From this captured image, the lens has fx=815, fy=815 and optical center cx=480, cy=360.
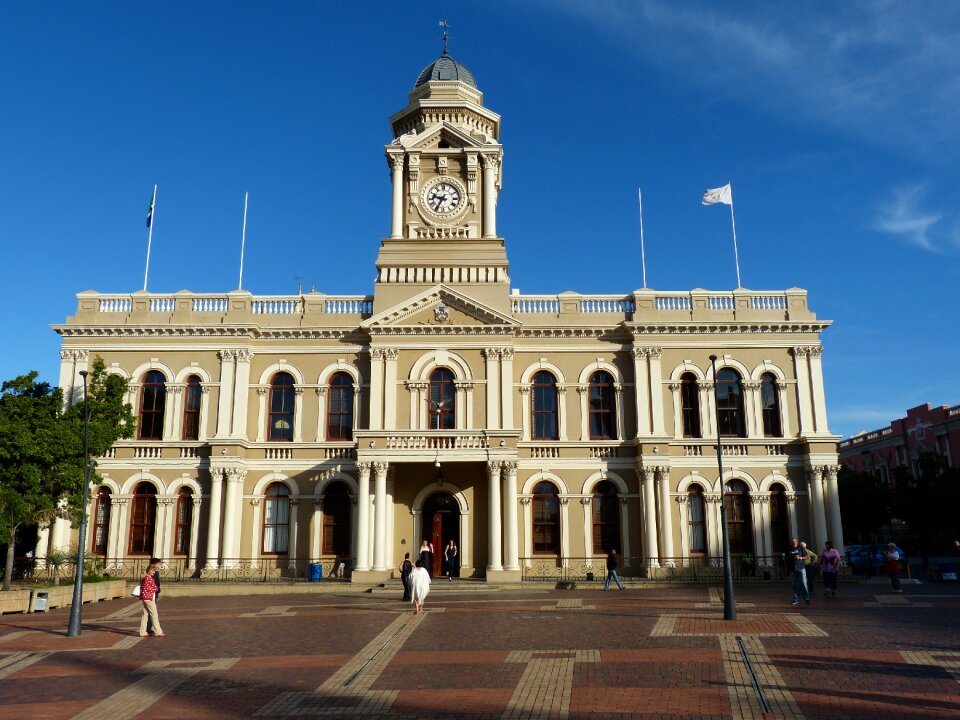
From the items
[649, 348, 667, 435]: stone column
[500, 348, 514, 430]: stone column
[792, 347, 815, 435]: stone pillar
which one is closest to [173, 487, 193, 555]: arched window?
[500, 348, 514, 430]: stone column

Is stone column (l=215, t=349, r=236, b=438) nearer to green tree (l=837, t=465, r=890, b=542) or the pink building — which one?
green tree (l=837, t=465, r=890, b=542)

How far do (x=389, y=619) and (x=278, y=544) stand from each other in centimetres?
1367

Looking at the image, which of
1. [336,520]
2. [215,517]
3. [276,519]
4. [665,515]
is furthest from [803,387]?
[215,517]

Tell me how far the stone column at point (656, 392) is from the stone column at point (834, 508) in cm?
680

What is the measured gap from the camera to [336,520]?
33.8 metres

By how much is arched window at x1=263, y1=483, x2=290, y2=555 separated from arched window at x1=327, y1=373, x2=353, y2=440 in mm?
3051

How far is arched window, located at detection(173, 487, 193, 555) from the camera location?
3341 centimetres

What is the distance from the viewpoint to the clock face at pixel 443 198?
3800 centimetres

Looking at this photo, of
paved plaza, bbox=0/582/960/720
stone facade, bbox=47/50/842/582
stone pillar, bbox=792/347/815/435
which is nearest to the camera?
paved plaza, bbox=0/582/960/720

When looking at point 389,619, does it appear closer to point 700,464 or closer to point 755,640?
point 755,640

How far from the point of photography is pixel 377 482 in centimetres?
3133

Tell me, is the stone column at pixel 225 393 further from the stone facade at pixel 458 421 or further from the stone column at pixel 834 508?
the stone column at pixel 834 508

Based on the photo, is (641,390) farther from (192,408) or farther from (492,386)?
(192,408)

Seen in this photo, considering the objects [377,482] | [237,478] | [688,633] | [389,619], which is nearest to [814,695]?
[688,633]
